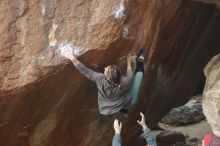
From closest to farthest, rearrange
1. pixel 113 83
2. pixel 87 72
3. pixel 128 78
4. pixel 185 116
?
1. pixel 113 83
2. pixel 87 72
3. pixel 128 78
4. pixel 185 116

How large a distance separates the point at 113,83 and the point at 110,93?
0.30 meters

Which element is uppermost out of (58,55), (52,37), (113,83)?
(52,37)

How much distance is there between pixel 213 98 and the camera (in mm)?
8750

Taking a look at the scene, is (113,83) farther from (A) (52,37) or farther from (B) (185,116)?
(B) (185,116)

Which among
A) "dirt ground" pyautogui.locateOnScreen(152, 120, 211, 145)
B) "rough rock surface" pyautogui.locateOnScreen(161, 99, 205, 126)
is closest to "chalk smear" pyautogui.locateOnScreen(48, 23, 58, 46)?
"dirt ground" pyautogui.locateOnScreen(152, 120, 211, 145)

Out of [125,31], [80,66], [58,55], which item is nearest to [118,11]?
[125,31]

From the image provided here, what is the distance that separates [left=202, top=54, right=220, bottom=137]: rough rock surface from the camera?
8641 millimetres

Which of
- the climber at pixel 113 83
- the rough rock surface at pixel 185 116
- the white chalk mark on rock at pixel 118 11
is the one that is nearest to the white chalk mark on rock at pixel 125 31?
the white chalk mark on rock at pixel 118 11

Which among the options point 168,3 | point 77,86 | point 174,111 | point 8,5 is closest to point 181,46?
point 168,3

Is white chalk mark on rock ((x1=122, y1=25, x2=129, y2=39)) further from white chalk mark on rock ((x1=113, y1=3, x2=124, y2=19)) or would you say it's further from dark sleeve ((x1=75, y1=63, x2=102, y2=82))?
dark sleeve ((x1=75, y1=63, x2=102, y2=82))

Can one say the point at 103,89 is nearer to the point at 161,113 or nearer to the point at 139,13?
the point at 139,13

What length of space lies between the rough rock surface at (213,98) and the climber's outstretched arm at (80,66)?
2.40 metres

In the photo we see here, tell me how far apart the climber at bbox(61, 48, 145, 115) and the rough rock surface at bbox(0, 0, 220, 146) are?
0.83 feet

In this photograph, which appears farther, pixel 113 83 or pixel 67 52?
pixel 67 52
